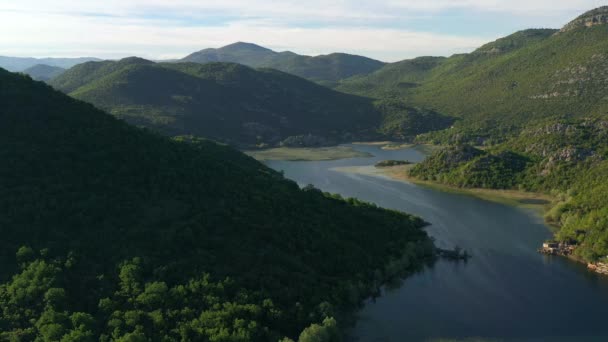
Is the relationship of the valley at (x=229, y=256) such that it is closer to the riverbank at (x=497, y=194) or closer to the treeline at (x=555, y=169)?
the treeline at (x=555, y=169)

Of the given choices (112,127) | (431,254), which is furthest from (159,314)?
(431,254)

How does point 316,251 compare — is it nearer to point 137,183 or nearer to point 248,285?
point 248,285

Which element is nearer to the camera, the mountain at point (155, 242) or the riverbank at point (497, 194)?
the mountain at point (155, 242)

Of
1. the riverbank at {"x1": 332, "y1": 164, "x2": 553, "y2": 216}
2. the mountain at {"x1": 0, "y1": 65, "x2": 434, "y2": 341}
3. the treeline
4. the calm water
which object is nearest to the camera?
the mountain at {"x1": 0, "y1": 65, "x2": 434, "y2": 341}

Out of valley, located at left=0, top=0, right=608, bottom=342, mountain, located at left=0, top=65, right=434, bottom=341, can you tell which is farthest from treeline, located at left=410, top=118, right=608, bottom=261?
mountain, located at left=0, top=65, right=434, bottom=341

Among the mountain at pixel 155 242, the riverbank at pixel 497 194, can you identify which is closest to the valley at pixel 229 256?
the mountain at pixel 155 242

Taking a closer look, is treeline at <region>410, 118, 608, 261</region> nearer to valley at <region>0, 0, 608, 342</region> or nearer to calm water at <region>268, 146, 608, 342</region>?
valley at <region>0, 0, 608, 342</region>
